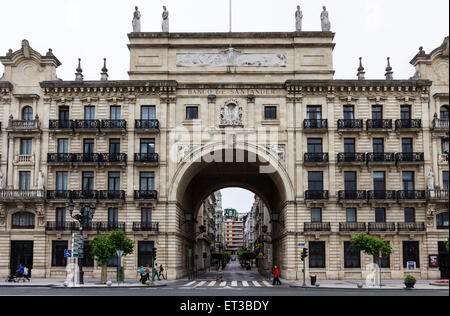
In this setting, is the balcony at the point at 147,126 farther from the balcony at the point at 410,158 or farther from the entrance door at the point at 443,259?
the entrance door at the point at 443,259

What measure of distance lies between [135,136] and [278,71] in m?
14.7

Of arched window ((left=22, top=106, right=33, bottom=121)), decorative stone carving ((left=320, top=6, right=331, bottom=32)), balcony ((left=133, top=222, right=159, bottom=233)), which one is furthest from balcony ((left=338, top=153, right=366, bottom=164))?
arched window ((left=22, top=106, right=33, bottom=121))

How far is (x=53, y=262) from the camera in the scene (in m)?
47.2

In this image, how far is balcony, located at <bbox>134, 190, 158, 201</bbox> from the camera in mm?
47250

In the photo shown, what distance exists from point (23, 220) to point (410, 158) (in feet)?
117

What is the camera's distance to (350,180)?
157 ft

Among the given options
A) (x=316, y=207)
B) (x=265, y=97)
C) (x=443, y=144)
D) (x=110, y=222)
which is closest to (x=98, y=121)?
(x=110, y=222)

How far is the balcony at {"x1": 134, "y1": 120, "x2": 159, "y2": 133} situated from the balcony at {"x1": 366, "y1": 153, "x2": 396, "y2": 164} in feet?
63.7

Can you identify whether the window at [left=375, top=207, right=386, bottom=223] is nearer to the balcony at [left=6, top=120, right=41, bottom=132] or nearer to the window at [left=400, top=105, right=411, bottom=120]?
the window at [left=400, top=105, right=411, bottom=120]

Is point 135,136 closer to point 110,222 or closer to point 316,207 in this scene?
point 110,222

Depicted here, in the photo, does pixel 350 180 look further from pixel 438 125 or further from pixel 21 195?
pixel 21 195

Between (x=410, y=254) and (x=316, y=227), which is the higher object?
(x=316, y=227)

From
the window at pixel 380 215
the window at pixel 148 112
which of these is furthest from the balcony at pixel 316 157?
the window at pixel 148 112

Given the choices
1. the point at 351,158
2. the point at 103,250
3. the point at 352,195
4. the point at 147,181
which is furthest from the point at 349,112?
the point at 103,250
